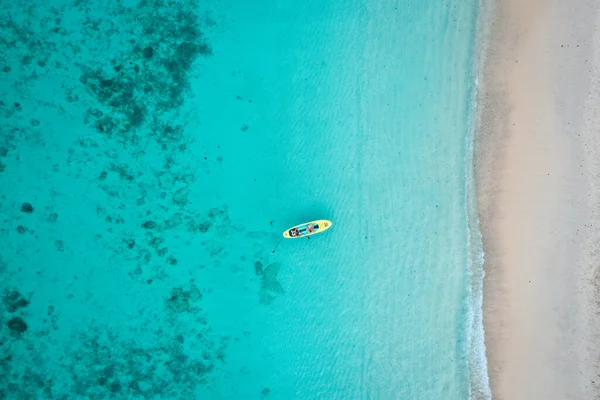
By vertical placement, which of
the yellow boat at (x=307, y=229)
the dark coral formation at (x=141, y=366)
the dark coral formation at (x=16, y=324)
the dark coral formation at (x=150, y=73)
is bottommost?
the dark coral formation at (x=141, y=366)

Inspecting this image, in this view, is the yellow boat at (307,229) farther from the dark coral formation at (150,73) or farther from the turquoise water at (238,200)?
the dark coral formation at (150,73)

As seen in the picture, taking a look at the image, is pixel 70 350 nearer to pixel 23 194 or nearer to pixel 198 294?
pixel 198 294

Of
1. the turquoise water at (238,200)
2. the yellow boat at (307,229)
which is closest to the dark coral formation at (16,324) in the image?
the turquoise water at (238,200)

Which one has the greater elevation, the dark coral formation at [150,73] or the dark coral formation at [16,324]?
the dark coral formation at [150,73]

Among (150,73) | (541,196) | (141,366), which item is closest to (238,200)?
(150,73)

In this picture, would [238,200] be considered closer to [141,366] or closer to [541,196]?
[141,366]

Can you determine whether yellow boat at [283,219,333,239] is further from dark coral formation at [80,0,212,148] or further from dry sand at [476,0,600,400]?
dry sand at [476,0,600,400]

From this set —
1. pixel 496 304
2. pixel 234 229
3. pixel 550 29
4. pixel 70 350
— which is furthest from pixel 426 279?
pixel 70 350
